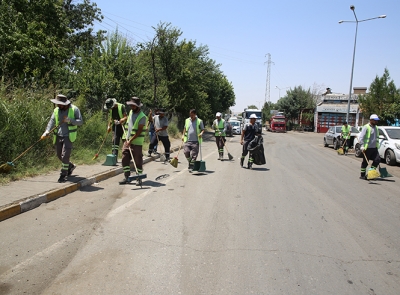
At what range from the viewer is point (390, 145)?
14.7m

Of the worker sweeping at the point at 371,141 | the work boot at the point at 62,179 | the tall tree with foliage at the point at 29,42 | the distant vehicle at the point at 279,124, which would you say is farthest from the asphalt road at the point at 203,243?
the distant vehicle at the point at 279,124

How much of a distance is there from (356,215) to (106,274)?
4.60 meters

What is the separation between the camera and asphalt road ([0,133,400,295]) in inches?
143

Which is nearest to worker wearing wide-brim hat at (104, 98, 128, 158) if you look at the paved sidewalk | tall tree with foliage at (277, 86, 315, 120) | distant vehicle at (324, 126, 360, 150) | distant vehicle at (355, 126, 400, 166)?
the paved sidewalk

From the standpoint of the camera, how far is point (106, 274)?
375 centimetres

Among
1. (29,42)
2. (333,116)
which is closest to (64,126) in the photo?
(29,42)

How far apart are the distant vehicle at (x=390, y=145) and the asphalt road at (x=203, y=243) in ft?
23.5

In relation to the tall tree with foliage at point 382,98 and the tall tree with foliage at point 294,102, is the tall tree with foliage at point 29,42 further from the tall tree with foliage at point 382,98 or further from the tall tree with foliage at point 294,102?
the tall tree with foliage at point 294,102

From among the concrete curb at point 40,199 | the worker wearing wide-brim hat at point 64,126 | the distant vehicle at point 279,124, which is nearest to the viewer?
the concrete curb at point 40,199

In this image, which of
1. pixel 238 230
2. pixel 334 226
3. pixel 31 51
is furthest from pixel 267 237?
pixel 31 51

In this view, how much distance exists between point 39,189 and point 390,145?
1348 cm

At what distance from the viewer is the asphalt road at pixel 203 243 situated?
3639 millimetres

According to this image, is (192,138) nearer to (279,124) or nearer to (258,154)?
(258,154)

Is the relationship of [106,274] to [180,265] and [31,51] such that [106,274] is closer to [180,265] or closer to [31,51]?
[180,265]
